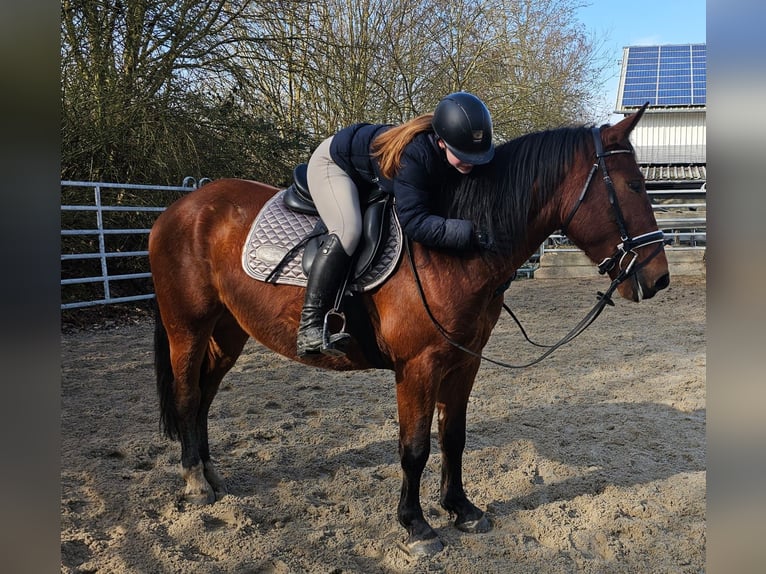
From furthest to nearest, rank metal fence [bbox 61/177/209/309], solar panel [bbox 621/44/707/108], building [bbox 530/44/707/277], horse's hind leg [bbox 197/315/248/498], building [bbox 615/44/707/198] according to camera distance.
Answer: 1. building [bbox 615/44/707/198]
2. solar panel [bbox 621/44/707/108]
3. building [bbox 530/44/707/277]
4. metal fence [bbox 61/177/209/309]
5. horse's hind leg [bbox 197/315/248/498]

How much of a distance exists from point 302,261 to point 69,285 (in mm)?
6159

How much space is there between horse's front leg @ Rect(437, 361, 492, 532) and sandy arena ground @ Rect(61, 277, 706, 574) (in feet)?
0.31

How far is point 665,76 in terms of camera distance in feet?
58.6

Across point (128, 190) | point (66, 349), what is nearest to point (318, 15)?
point (128, 190)

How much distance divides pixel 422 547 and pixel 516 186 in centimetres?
161

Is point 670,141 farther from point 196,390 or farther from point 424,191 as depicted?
point 196,390

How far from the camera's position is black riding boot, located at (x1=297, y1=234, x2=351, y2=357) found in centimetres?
248

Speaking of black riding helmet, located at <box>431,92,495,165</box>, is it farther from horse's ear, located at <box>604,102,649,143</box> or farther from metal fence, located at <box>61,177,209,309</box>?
metal fence, located at <box>61,177,209,309</box>

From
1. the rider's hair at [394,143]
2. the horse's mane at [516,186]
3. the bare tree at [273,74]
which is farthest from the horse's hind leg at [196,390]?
the bare tree at [273,74]

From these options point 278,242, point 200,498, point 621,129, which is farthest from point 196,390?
point 621,129

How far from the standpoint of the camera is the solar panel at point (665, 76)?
644 inches

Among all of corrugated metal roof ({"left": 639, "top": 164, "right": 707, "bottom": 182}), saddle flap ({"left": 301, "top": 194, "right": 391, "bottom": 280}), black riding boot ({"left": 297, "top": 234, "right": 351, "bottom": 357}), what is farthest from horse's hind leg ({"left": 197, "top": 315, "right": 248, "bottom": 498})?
corrugated metal roof ({"left": 639, "top": 164, "right": 707, "bottom": 182})

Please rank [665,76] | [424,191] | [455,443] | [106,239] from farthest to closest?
[665,76], [106,239], [455,443], [424,191]

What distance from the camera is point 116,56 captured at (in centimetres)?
830
